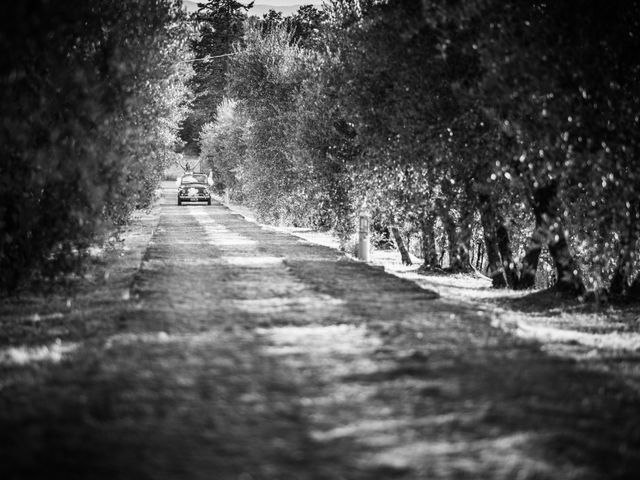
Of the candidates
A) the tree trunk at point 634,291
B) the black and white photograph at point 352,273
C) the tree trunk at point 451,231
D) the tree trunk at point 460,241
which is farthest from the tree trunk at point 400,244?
the tree trunk at point 634,291

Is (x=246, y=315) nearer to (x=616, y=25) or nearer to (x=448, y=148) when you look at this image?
(x=448, y=148)

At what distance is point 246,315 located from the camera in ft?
31.0

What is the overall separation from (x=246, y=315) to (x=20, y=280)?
4.69m

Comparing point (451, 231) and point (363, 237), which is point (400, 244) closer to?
point (363, 237)

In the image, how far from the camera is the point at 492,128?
12.7 m

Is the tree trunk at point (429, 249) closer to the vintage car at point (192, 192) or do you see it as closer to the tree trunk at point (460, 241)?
the tree trunk at point (460, 241)

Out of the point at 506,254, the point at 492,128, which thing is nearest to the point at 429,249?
the point at 506,254

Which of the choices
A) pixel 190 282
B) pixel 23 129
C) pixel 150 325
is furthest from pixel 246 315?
pixel 23 129

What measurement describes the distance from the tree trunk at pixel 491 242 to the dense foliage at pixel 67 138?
680 centimetres

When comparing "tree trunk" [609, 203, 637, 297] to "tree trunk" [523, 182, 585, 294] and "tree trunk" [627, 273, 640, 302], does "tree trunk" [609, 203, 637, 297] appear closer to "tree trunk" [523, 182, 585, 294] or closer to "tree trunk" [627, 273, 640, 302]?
"tree trunk" [627, 273, 640, 302]

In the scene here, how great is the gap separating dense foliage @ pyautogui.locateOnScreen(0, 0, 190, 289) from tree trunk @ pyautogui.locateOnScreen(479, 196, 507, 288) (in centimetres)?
680

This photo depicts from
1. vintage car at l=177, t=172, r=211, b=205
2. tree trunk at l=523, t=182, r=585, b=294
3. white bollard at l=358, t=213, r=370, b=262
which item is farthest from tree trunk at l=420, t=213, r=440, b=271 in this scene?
vintage car at l=177, t=172, r=211, b=205

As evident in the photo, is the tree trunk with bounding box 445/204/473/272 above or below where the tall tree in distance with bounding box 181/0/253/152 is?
below

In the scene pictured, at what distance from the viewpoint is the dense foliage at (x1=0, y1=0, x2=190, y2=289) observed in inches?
438
